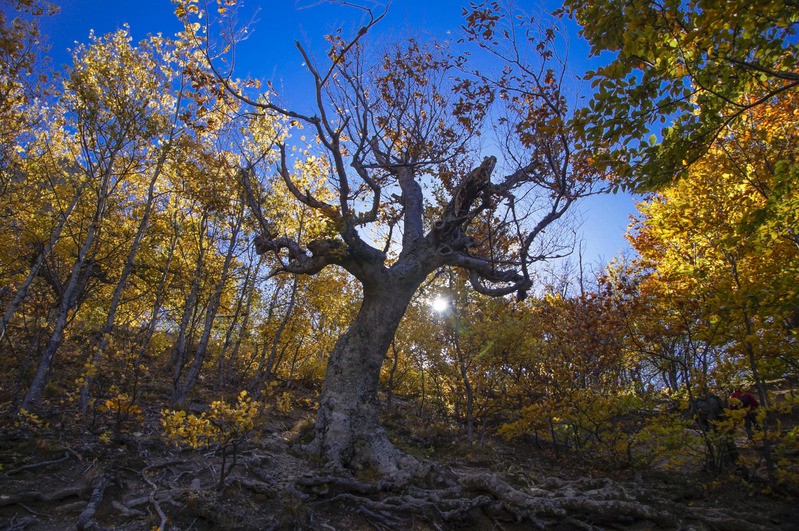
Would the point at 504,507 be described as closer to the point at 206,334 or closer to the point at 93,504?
the point at 93,504

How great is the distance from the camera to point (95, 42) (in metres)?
9.48

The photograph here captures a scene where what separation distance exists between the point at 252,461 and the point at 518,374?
8.18 metres

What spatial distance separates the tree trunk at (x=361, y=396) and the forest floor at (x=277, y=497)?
37cm

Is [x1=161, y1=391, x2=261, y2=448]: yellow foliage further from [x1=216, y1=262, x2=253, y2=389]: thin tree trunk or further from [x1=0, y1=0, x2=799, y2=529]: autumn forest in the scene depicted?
[x1=216, y1=262, x2=253, y2=389]: thin tree trunk

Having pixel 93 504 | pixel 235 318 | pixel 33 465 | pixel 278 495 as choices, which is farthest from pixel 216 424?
pixel 235 318

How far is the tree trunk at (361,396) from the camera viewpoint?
21.0 ft

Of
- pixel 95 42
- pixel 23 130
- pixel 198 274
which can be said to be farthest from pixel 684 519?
pixel 95 42

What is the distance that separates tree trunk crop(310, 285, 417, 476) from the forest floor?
0.37 meters

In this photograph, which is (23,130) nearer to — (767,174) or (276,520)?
(276,520)

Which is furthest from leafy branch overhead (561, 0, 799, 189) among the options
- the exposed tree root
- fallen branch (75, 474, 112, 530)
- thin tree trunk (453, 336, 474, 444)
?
thin tree trunk (453, 336, 474, 444)

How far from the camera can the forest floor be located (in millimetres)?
4098

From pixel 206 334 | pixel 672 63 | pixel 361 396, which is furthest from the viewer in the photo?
pixel 206 334

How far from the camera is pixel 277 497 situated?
489 cm

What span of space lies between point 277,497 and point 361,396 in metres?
2.37
